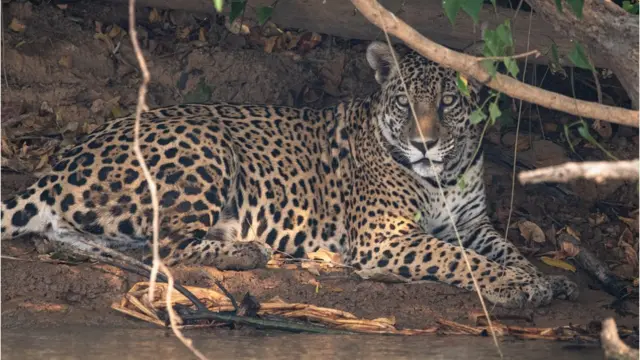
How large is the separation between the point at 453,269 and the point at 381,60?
184 centimetres

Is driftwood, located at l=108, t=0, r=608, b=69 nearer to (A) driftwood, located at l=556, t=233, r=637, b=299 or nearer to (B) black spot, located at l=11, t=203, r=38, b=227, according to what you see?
(A) driftwood, located at l=556, t=233, r=637, b=299

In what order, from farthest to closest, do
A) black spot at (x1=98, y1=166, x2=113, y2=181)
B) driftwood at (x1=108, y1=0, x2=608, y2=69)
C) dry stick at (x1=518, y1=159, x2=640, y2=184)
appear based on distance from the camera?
1. driftwood at (x1=108, y1=0, x2=608, y2=69)
2. black spot at (x1=98, y1=166, x2=113, y2=181)
3. dry stick at (x1=518, y1=159, x2=640, y2=184)

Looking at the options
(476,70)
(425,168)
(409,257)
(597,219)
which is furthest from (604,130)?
(476,70)

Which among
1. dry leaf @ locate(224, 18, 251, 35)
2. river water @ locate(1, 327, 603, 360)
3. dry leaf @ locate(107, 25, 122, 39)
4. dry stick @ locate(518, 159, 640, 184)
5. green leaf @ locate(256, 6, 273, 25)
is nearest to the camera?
dry stick @ locate(518, 159, 640, 184)

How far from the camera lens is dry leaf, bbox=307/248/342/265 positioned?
8867 mm

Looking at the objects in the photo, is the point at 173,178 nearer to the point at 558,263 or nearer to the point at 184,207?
the point at 184,207

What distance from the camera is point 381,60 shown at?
8.98 metres

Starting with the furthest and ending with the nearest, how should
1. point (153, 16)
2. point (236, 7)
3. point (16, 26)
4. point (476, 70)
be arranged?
point (153, 16), point (16, 26), point (236, 7), point (476, 70)

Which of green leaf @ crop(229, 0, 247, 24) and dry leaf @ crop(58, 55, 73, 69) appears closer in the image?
green leaf @ crop(229, 0, 247, 24)

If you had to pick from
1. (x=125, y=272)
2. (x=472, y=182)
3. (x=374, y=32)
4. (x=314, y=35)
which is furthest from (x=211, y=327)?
(x=314, y=35)

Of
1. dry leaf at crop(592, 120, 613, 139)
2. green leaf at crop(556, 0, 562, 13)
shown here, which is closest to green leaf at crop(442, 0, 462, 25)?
green leaf at crop(556, 0, 562, 13)

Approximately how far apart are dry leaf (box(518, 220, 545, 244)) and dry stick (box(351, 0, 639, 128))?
12.4 ft

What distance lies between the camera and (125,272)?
7.80m

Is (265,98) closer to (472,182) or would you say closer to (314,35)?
(314,35)
